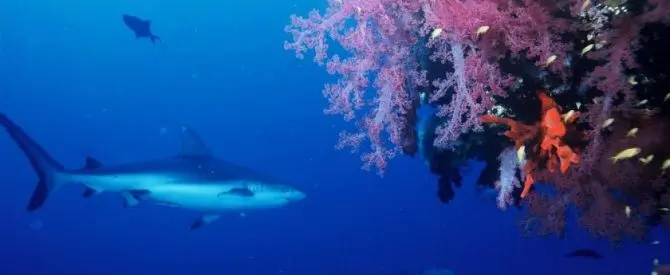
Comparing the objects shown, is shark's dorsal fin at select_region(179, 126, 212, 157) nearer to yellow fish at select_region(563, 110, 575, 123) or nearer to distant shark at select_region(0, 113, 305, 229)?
distant shark at select_region(0, 113, 305, 229)

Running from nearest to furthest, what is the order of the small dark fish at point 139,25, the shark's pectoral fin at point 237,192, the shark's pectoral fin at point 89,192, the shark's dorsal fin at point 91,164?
the shark's pectoral fin at point 89,192 < the shark's dorsal fin at point 91,164 < the shark's pectoral fin at point 237,192 < the small dark fish at point 139,25

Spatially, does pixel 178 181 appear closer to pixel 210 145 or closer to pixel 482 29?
pixel 482 29

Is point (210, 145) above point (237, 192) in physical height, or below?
above

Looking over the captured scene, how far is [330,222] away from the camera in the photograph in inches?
2253

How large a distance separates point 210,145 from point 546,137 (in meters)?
73.2

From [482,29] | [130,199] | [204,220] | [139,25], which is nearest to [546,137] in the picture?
[482,29]

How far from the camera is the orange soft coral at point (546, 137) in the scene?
3127 millimetres

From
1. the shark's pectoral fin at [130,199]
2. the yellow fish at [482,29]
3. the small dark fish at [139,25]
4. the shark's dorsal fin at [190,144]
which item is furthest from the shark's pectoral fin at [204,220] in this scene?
the yellow fish at [482,29]

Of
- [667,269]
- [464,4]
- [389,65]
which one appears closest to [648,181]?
[667,269]

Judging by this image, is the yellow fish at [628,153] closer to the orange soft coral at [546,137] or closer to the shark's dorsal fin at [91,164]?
the orange soft coral at [546,137]

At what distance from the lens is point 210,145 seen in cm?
7344

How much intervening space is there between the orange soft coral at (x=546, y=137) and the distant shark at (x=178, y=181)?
24.7ft

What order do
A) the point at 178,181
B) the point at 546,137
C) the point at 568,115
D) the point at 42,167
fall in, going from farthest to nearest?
the point at 178,181
the point at 42,167
the point at 546,137
the point at 568,115

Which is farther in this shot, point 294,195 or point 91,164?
point 294,195
